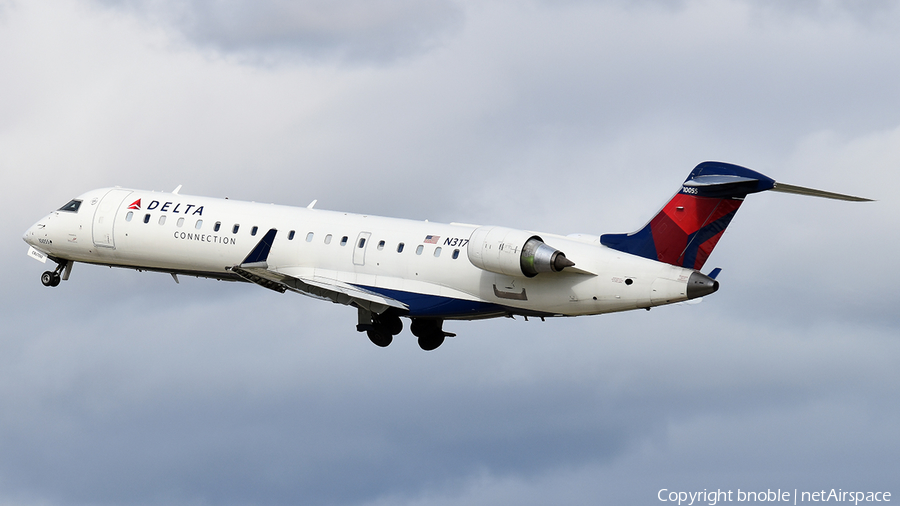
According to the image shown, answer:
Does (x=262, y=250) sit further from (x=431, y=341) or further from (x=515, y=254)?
(x=515, y=254)

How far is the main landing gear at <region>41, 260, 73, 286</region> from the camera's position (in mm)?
44812

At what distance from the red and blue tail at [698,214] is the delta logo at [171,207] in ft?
45.4

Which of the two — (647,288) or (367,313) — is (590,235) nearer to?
(647,288)

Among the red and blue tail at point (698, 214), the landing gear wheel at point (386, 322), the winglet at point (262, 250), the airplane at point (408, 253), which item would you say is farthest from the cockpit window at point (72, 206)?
the red and blue tail at point (698, 214)

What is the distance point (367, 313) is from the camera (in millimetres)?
40000

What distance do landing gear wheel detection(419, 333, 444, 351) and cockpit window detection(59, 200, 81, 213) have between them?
12206 millimetres

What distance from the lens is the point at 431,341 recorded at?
4188cm

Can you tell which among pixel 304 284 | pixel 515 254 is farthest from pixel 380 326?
pixel 515 254

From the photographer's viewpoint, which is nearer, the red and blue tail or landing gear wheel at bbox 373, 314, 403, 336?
the red and blue tail

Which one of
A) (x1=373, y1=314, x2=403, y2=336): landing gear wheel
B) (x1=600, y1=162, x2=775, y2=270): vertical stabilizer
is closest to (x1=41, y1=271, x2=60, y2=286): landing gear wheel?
(x1=373, y1=314, x2=403, y2=336): landing gear wheel

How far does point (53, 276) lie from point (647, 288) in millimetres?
20718

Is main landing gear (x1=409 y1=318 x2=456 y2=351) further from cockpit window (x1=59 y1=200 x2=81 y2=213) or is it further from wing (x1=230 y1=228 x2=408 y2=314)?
cockpit window (x1=59 y1=200 x2=81 y2=213)

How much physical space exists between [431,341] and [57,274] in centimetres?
1314

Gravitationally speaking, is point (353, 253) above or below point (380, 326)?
above
